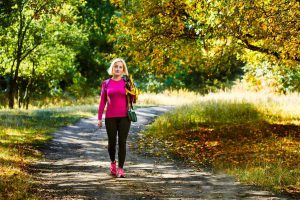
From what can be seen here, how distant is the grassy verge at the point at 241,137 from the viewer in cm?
910

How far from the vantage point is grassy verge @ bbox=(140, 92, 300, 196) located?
29.9 feet

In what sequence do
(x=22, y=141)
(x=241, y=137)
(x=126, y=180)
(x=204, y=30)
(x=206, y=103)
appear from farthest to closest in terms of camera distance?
(x=206, y=103), (x=241, y=137), (x=22, y=141), (x=204, y=30), (x=126, y=180)

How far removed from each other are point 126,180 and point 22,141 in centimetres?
468

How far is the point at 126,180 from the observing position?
8344 millimetres

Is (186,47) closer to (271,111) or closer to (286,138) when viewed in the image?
(286,138)

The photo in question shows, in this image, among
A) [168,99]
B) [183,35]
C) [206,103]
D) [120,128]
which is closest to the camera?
[120,128]

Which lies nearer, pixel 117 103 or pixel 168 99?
pixel 117 103

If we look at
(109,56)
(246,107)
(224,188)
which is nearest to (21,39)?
(109,56)

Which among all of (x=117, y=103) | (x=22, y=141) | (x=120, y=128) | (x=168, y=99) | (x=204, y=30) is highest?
(x=204, y=30)

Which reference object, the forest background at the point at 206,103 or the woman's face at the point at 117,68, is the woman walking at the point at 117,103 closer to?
the woman's face at the point at 117,68

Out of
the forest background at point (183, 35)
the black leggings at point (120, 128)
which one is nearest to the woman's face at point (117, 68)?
the black leggings at point (120, 128)

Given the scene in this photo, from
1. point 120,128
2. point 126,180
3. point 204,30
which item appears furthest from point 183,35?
point 126,180

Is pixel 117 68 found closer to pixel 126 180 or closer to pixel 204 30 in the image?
pixel 126 180

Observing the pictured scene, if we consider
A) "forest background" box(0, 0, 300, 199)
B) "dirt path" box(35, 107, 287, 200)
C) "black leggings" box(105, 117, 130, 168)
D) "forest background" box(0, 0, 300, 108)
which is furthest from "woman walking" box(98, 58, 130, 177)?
"forest background" box(0, 0, 300, 108)
